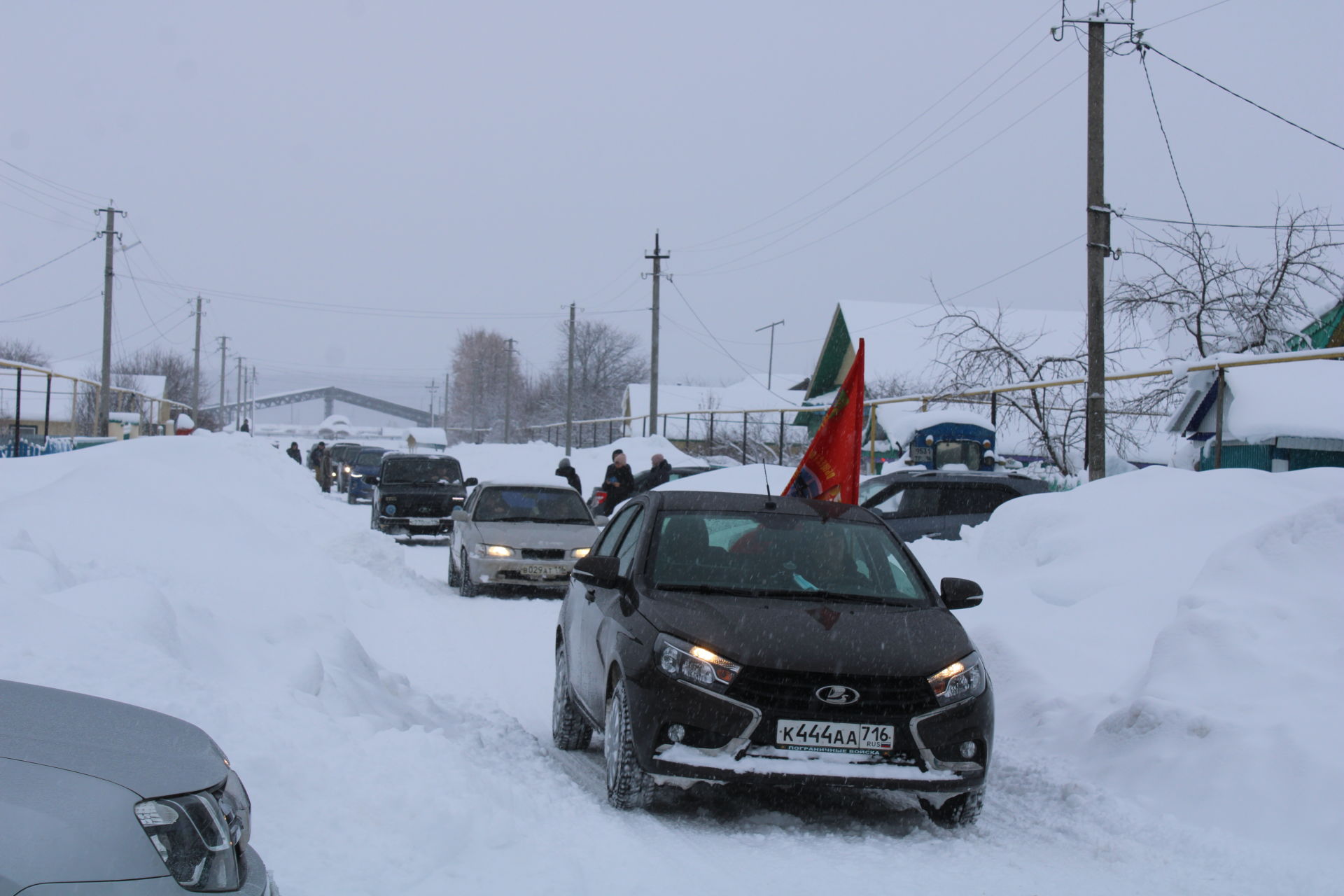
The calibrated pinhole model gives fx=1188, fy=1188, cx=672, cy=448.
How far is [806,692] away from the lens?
15.8 feet

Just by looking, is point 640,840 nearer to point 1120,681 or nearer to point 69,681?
A: point 69,681

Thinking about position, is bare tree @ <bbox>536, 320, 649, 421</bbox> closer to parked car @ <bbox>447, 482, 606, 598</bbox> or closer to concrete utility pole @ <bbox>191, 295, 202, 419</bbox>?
concrete utility pole @ <bbox>191, 295, 202, 419</bbox>

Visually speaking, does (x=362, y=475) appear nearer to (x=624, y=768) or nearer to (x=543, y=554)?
(x=543, y=554)

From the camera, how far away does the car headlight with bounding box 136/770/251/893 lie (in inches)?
96.1

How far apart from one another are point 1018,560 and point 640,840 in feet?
21.2

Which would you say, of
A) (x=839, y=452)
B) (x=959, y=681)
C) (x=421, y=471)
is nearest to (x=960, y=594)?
(x=959, y=681)

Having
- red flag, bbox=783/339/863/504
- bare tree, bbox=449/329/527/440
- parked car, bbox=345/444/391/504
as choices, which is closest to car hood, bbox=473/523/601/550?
red flag, bbox=783/339/863/504

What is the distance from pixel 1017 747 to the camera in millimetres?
6617

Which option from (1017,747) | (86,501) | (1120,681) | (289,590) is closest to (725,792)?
(1017,747)

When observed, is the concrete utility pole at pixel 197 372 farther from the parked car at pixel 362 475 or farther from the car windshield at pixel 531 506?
the car windshield at pixel 531 506

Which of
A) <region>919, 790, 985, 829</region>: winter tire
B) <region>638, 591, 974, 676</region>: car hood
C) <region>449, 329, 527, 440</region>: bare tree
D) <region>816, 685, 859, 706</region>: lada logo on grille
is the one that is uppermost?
<region>449, 329, 527, 440</region>: bare tree

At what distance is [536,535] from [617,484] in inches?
214

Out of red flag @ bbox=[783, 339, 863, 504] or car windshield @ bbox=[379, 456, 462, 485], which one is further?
car windshield @ bbox=[379, 456, 462, 485]

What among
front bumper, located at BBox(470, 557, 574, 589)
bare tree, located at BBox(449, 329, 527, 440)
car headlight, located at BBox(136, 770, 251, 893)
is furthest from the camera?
bare tree, located at BBox(449, 329, 527, 440)
